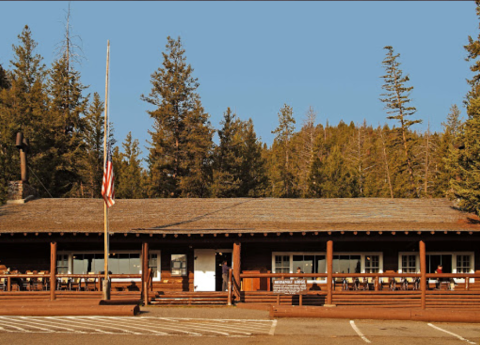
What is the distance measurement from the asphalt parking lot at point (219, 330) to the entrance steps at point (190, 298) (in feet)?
7.37

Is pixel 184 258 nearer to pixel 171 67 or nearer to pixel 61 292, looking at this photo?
pixel 61 292

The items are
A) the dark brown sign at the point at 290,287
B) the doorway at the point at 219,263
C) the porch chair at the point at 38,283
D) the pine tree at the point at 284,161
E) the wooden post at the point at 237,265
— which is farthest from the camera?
the pine tree at the point at 284,161

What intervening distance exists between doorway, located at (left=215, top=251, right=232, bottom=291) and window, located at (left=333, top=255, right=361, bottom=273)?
4.19 metres

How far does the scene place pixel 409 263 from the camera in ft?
74.0

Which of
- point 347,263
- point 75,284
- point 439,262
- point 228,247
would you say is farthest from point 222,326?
point 439,262

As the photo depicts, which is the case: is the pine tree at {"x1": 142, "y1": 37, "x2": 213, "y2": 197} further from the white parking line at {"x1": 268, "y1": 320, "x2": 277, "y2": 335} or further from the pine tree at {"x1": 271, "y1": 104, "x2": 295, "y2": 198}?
the white parking line at {"x1": 268, "y1": 320, "x2": 277, "y2": 335}

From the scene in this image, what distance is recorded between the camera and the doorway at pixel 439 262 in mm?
22516

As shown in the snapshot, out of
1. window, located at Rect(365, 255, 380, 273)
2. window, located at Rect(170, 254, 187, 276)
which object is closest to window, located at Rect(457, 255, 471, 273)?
window, located at Rect(365, 255, 380, 273)

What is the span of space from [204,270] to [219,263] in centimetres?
76

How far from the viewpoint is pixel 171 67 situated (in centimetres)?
4797

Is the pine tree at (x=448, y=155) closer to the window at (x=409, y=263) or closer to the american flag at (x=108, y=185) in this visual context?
the window at (x=409, y=263)

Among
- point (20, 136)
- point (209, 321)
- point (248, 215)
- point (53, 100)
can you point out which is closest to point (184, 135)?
point (53, 100)

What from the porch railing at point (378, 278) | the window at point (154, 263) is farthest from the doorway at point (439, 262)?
the window at point (154, 263)

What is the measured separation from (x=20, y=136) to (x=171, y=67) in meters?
23.8
